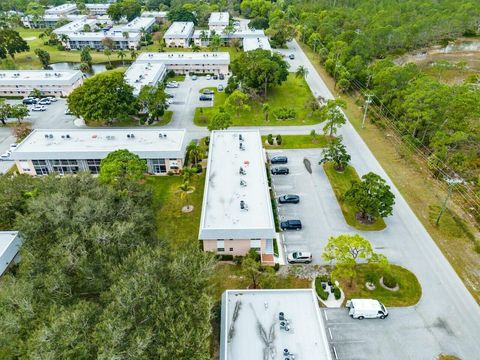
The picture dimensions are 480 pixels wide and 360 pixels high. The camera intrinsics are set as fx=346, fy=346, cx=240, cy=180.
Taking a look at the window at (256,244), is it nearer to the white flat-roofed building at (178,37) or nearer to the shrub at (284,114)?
the shrub at (284,114)

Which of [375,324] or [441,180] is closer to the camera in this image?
[375,324]

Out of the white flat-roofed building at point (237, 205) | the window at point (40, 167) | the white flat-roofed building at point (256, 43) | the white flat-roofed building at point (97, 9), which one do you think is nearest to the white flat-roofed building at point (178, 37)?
the white flat-roofed building at point (256, 43)

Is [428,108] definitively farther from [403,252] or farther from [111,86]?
[111,86]

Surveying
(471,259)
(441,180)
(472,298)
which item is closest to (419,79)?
(441,180)

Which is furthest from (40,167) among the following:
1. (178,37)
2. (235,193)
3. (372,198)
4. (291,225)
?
(178,37)

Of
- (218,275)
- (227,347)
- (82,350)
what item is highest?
(82,350)

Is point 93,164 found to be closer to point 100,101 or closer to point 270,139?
point 100,101
